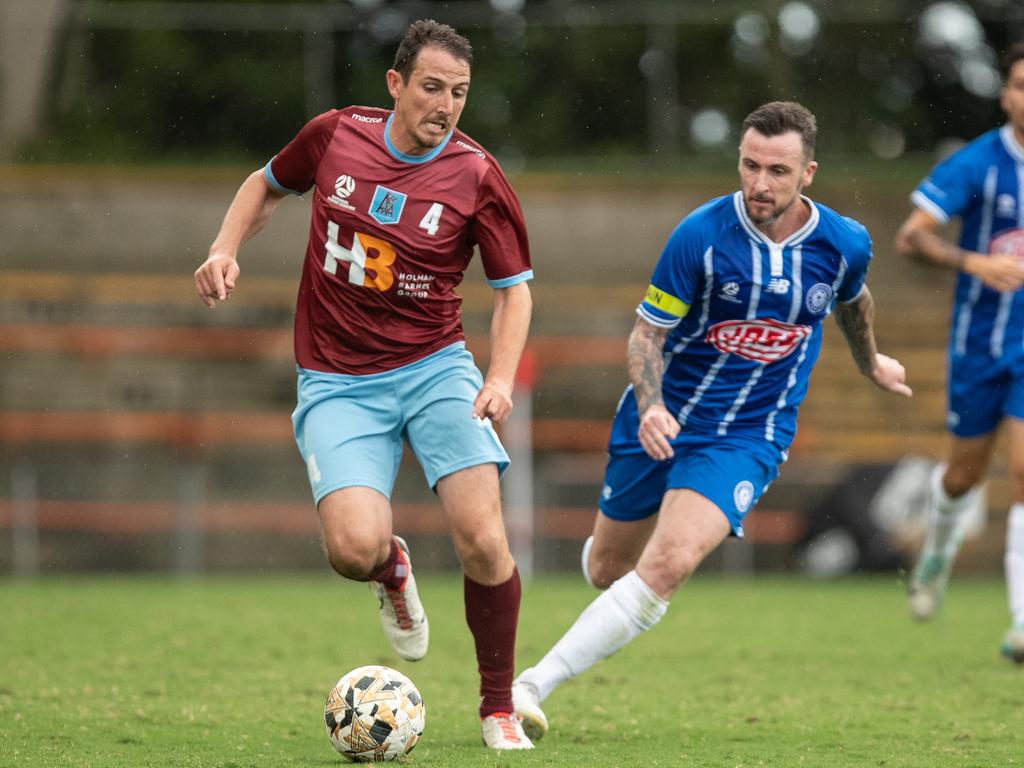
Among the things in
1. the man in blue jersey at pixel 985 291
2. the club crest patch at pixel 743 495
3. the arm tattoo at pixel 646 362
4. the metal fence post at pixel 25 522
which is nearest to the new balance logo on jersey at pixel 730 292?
the arm tattoo at pixel 646 362

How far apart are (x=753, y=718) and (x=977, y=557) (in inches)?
376

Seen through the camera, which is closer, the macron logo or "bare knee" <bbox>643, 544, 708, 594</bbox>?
"bare knee" <bbox>643, 544, 708, 594</bbox>

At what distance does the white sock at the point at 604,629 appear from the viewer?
5.50 metres

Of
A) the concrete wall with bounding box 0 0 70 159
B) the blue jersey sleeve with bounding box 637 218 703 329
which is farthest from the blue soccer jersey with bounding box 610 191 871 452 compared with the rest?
the concrete wall with bounding box 0 0 70 159

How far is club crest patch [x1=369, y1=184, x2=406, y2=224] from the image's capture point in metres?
5.46

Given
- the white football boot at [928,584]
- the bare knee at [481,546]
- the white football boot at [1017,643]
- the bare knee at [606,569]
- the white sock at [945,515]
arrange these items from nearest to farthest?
the bare knee at [481,546] → the bare knee at [606,569] → the white football boot at [1017,643] → the white sock at [945,515] → the white football boot at [928,584]

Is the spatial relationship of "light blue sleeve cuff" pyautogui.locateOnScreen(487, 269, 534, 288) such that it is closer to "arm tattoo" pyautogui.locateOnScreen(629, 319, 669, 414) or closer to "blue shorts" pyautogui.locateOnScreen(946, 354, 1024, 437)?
"arm tattoo" pyautogui.locateOnScreen(629, 319, 669, 414)

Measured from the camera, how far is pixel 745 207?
574 cm

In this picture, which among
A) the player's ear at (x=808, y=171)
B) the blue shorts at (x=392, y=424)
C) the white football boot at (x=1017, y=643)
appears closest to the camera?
the blue shorts at (x=392, y=424)

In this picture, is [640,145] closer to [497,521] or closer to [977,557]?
[977,557]

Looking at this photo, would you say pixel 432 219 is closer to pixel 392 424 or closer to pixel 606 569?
pixel 392 424

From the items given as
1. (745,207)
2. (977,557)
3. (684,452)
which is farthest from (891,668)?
(977,557)

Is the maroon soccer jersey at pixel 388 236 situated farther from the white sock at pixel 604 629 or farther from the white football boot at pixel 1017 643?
the white football boot at pixel 1017 643

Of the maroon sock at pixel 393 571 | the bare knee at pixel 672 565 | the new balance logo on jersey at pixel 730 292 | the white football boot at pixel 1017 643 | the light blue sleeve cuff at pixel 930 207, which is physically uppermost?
the light blue sleeve cuff at pixel 930 207
